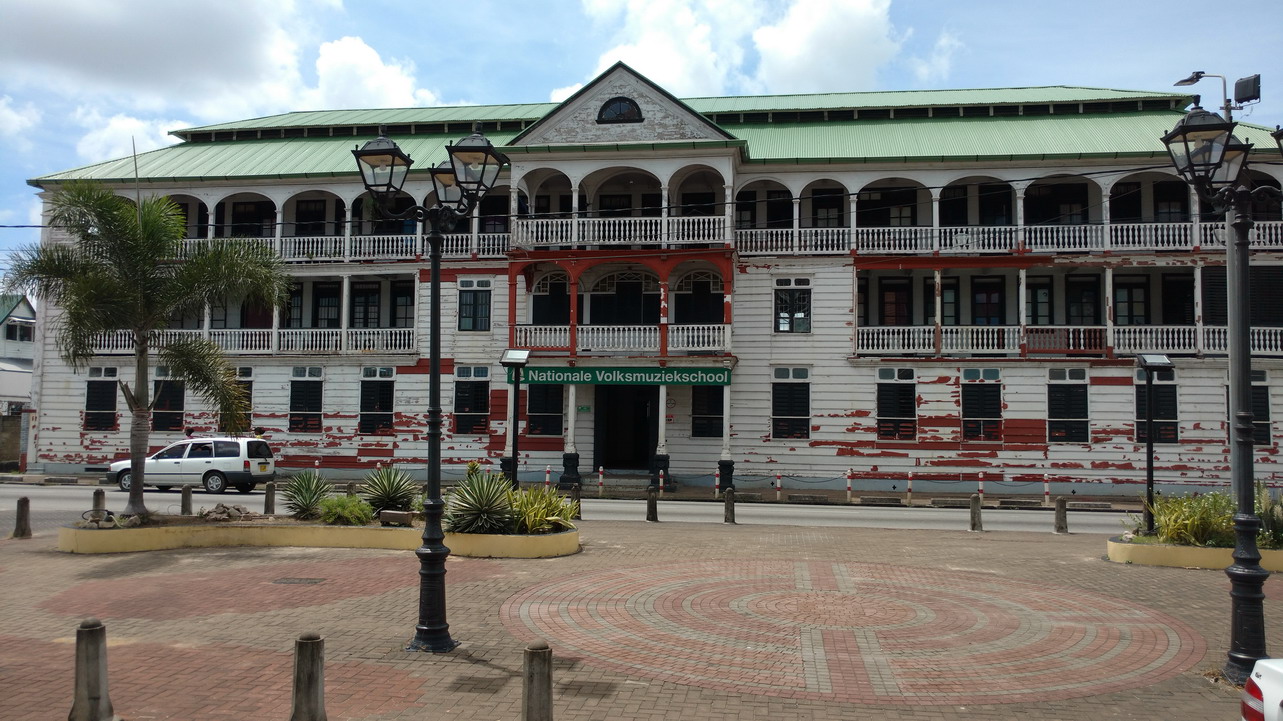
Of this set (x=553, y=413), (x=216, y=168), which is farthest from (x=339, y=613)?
(x=216, y=168)

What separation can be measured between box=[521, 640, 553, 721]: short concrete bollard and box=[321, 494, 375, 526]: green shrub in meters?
10.1

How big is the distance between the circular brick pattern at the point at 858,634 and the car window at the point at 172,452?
19003 millimetres

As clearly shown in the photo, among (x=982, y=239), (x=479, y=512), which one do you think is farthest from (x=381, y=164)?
(x=982, y=239)

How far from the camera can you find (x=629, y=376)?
29.4 metres

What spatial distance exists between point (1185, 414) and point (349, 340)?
92.2ft

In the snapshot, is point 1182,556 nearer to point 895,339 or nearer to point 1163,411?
point 895,339

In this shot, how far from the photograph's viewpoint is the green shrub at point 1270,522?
1421cm

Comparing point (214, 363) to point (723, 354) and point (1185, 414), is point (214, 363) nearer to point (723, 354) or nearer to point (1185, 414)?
point (723, 354)

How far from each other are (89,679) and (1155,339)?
99.6ft

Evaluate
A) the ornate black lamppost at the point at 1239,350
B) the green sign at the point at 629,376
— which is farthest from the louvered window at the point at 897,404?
the ornate black lamppost at the point at 1239,350

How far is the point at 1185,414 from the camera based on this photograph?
28.3m

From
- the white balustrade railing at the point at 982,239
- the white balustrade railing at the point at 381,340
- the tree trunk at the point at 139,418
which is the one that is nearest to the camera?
the tree trunk at the point at 139,418

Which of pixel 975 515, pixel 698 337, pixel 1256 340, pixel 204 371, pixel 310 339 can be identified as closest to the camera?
pixel 204 371

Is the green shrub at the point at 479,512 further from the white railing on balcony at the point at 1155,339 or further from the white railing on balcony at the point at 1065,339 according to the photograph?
the white railing on balcony at the point at 1155,339
